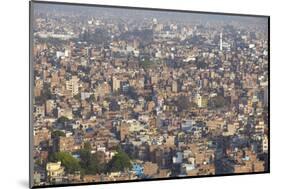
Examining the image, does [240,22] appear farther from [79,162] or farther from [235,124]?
[79,162]

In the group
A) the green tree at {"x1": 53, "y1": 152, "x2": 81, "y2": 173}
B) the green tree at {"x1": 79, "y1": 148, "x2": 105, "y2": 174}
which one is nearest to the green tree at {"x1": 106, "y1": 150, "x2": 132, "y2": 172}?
the green tree at {"x1": 79, "y1": 148, "x2": 105, "y2": 174}

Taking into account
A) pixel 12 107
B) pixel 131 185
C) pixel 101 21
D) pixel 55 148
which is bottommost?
pixel 131 185

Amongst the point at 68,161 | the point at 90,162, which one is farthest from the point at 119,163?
the point at 68,161

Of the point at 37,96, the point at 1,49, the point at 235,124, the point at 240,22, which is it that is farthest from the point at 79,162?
the point at 240,22

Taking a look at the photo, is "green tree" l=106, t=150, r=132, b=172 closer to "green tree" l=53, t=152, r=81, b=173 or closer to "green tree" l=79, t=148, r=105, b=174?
"green tree" l=79, t=148, r=105, b=174

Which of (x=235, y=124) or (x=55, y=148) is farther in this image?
(x=235, y=124)

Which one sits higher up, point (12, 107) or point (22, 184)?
point (12, 107)

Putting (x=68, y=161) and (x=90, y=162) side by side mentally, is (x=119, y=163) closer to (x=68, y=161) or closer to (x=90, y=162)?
(x=90, y=162)

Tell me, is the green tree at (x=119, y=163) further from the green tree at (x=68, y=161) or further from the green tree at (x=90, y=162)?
the green tree at (x=68, y=161)

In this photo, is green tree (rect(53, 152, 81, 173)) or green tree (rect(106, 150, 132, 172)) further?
green tree (rect(106, 150, 132, 172))

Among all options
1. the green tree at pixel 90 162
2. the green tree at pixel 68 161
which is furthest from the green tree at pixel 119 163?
the green tree at pixel 68 161

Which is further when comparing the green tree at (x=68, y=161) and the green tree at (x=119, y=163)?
the green tree at (x=119, y=163)
